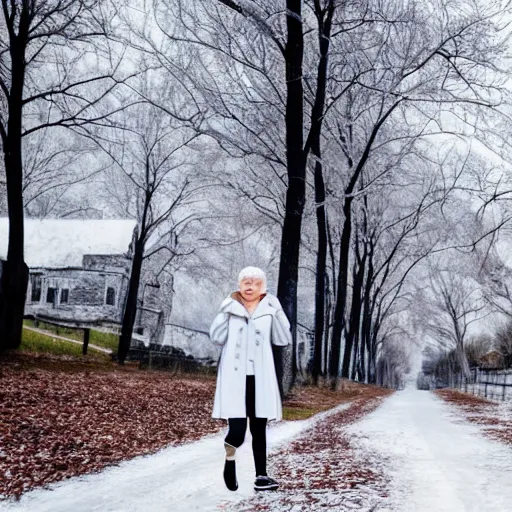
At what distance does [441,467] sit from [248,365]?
7.93 feet

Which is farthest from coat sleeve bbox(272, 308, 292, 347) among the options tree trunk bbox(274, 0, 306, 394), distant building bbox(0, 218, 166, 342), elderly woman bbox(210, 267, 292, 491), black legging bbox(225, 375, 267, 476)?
distant building bbox(0, 218, 166, 342)

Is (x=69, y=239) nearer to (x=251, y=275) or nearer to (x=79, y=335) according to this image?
(x=79, y=335)

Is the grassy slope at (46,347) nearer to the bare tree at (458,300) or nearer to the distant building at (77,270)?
the distant building at (77,270)

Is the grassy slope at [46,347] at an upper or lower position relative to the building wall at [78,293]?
lower

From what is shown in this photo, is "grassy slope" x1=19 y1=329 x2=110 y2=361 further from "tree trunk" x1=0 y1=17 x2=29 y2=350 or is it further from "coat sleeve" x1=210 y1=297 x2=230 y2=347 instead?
"coat sleeve" x1=210 y1=297 x2=230 y2=347

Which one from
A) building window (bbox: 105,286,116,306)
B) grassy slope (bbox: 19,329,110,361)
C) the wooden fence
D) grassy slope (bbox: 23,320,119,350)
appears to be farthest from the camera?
building window (bbox: 105,286,116,306)

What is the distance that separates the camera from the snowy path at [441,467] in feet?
13.4

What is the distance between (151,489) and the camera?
469cm

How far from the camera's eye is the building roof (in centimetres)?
3866

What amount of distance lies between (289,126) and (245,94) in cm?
394

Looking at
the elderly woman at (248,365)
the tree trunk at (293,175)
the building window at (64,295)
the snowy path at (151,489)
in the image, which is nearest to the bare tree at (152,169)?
the tree trunk at (293,175)

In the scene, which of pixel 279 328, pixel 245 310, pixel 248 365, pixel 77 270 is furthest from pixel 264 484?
pixel 77 270

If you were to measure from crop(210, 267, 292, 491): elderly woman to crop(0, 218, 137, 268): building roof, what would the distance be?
35.1 metres

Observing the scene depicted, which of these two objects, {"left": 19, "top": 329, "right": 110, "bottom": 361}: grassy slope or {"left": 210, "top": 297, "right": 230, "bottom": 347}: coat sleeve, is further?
{"left": 19, "top": 329, "right": 110, "bottom": 361}: grassy slope
